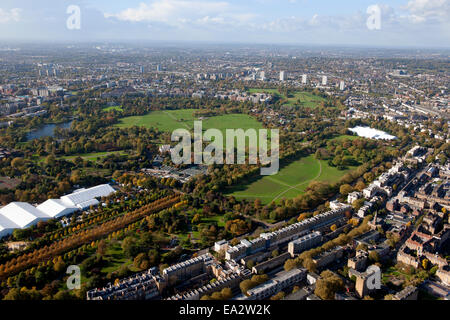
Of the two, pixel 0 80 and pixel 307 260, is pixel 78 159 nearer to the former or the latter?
pixel 307 260

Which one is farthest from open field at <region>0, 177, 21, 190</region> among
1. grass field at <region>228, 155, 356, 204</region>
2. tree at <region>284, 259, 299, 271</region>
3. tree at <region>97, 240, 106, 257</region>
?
tree at <region>284, 259, 299, 271</region>

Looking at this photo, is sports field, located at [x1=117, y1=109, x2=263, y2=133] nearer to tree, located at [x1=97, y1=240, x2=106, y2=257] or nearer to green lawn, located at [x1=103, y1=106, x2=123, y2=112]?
green lawn, located at [x1=103, y1=106, x2=123, y2=112]

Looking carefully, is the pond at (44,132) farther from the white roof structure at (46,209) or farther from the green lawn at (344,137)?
the green lawn at (344,137)

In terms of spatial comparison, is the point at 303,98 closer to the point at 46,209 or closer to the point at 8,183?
the point at 8,183

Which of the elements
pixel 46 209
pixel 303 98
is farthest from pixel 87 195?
pixel 303 98

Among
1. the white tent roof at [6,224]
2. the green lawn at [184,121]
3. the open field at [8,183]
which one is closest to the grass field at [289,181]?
the green lawn at [184,121]
